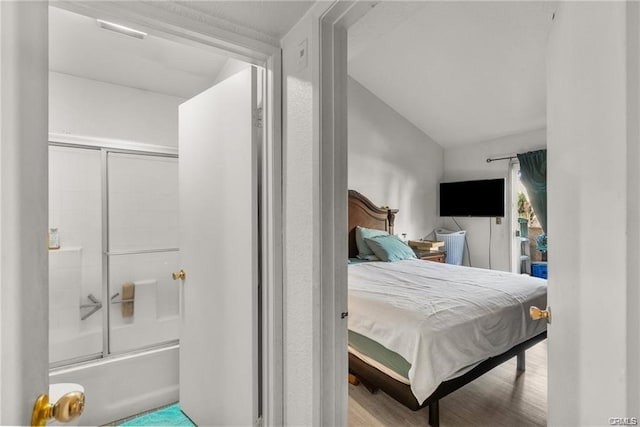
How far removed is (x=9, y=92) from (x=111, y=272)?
235 centimetres

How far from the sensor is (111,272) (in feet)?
7.91

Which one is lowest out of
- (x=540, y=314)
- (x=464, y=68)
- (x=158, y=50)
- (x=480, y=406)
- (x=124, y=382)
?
(x=480, y=406)

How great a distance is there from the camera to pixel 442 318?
6.08 ft

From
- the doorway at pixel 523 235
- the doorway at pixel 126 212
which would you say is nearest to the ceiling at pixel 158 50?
the doorway at pixel 126 212

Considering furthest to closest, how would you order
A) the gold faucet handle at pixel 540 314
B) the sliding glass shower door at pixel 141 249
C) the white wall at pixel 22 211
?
the sliding glass shower door at pixel 141 249 → the gold faucet handle at pixel 540 314 → the white wall at pixel 22 211

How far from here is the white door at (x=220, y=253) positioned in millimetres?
1521

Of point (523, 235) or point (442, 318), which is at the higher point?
point (523, 235)

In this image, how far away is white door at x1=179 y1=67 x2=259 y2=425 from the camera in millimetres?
1521

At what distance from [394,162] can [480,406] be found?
3184 millimetres

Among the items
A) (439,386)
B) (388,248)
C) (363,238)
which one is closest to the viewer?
(439,386)

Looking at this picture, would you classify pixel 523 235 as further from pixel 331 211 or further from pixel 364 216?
pixel 331 211

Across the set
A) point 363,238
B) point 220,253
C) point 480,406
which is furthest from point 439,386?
point 363,238

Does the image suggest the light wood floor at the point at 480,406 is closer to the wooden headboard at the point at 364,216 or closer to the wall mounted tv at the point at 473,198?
the wooden headboard at the point at 364,216

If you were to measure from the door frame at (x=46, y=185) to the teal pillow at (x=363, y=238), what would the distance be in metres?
2.40
